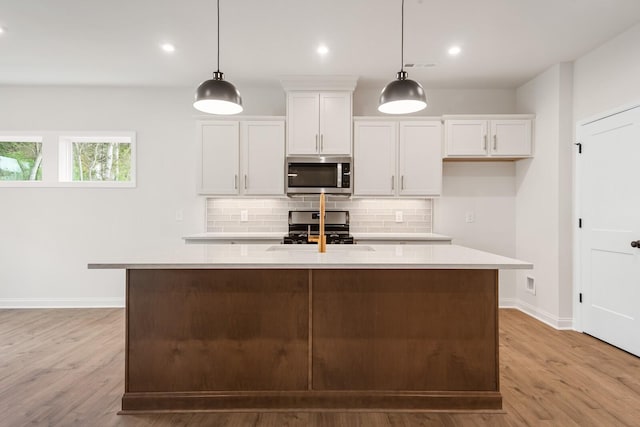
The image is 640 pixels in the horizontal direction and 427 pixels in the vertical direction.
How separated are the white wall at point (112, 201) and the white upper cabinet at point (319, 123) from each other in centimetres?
48

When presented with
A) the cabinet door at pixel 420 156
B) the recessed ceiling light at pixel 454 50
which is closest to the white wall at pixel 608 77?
the recessed ceiling light at pixel 454 50

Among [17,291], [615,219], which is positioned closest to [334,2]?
[615,219]

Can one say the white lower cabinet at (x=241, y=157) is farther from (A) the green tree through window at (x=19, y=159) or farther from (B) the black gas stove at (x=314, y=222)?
(A) the green tree through window at (x=19, y=159)

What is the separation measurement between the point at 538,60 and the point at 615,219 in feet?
5.64

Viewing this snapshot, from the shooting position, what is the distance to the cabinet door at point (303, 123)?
156 inches

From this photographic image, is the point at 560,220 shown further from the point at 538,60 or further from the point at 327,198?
the point at 327,198

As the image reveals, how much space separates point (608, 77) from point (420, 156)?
1.78 metres

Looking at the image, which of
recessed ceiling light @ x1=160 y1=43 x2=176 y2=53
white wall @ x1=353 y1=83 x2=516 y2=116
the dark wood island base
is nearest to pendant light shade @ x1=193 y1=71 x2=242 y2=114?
the dark wood island base

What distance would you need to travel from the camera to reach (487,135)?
13.2 ft

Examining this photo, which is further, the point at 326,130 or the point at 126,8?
the point at 326,130

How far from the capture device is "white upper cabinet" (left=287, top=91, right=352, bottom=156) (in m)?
3.97

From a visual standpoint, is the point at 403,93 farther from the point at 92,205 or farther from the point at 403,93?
the point at 92,205

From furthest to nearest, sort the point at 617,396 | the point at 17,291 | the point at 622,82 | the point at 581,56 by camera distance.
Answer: the point at 17,291, the point at 581,56, the point at 622,82, the point at 617,396

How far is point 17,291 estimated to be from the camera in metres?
4.29
